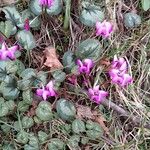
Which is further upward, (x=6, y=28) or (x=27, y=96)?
(x=6, y=28)

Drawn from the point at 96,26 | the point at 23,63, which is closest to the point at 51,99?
the point at 23,63

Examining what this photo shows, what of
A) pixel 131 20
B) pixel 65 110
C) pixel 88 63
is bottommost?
pixel 65 110

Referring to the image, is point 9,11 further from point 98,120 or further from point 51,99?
point 98,120

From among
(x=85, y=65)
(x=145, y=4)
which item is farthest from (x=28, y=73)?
(x=145, y=4)

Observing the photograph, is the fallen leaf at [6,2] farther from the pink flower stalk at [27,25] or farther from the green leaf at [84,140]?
the green leaf at [84,140]

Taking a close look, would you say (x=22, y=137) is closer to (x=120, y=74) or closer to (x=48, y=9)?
(x=120, y=74)
